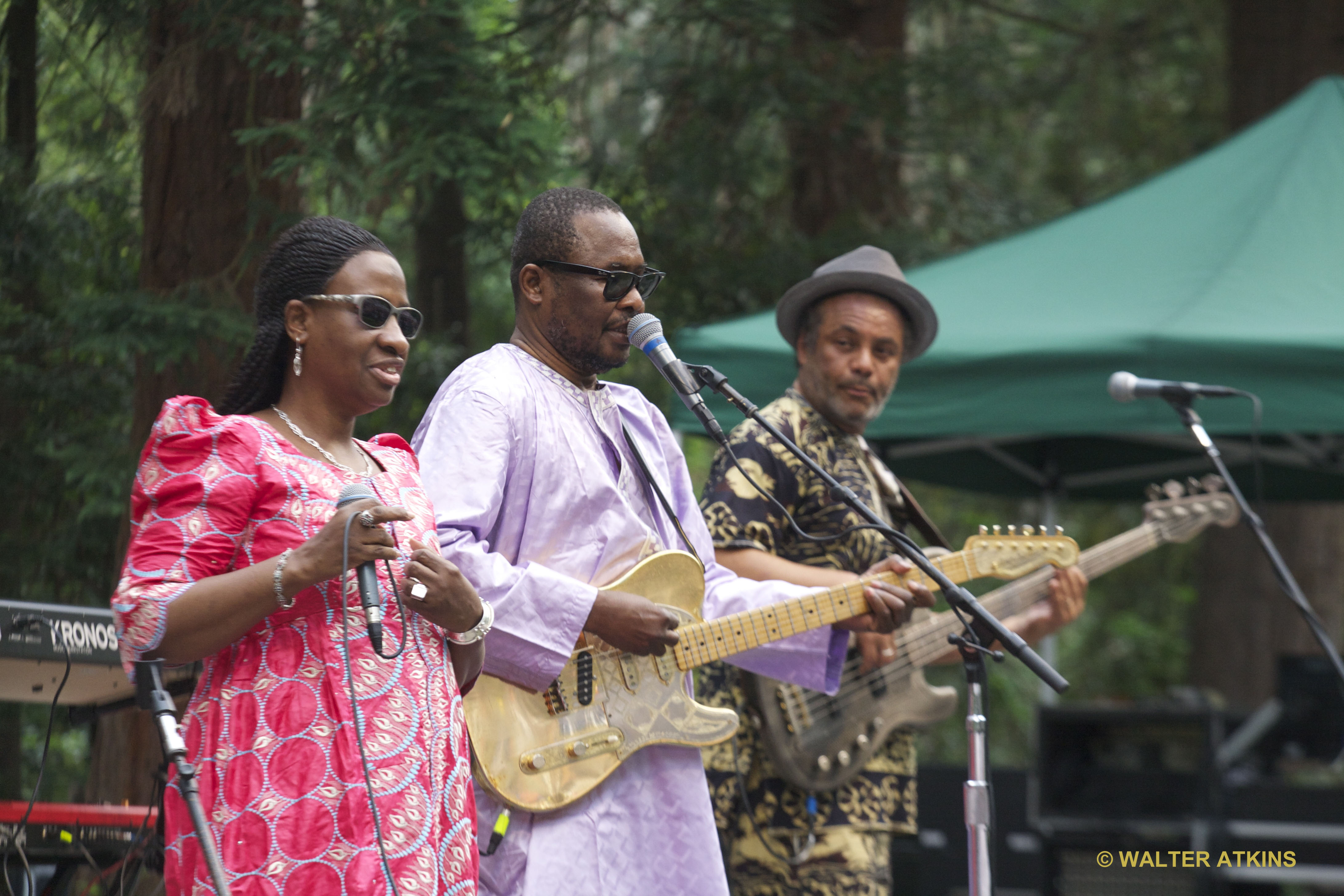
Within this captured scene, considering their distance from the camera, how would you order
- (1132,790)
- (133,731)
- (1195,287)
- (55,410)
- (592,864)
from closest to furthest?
(592,864)
(133,731)
(55,410)
(1195,287)
(1132,790)

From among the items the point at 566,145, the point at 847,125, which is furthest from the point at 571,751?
the point at 847,125

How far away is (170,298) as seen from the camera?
4766 millimetres

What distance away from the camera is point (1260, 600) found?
32.8 ft

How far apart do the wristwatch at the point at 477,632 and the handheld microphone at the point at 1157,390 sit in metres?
2.60

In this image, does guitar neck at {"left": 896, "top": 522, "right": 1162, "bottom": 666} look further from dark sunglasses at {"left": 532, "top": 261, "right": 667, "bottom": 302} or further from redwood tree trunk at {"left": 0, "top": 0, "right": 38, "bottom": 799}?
redwood tree trunk at {"left": 0, "top": 0, "right": 38, "bottom": 799}

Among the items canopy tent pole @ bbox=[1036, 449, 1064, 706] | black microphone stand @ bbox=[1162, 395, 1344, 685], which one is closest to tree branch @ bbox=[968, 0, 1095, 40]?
canopy tent pole @ bbox=[1036, 449, 1064, 706]

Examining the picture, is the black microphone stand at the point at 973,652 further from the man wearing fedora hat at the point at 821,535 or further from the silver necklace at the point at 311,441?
the silver necklace at the point at 311,441

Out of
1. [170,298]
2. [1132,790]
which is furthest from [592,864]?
[1132,790]

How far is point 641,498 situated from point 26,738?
4.68 m

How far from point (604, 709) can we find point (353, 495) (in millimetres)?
1008

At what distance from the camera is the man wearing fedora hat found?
3875mm

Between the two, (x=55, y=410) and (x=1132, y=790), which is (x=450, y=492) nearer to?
(x=55, y=410)

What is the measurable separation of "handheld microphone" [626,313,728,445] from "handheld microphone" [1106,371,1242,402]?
1910mm

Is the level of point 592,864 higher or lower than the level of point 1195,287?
lower
